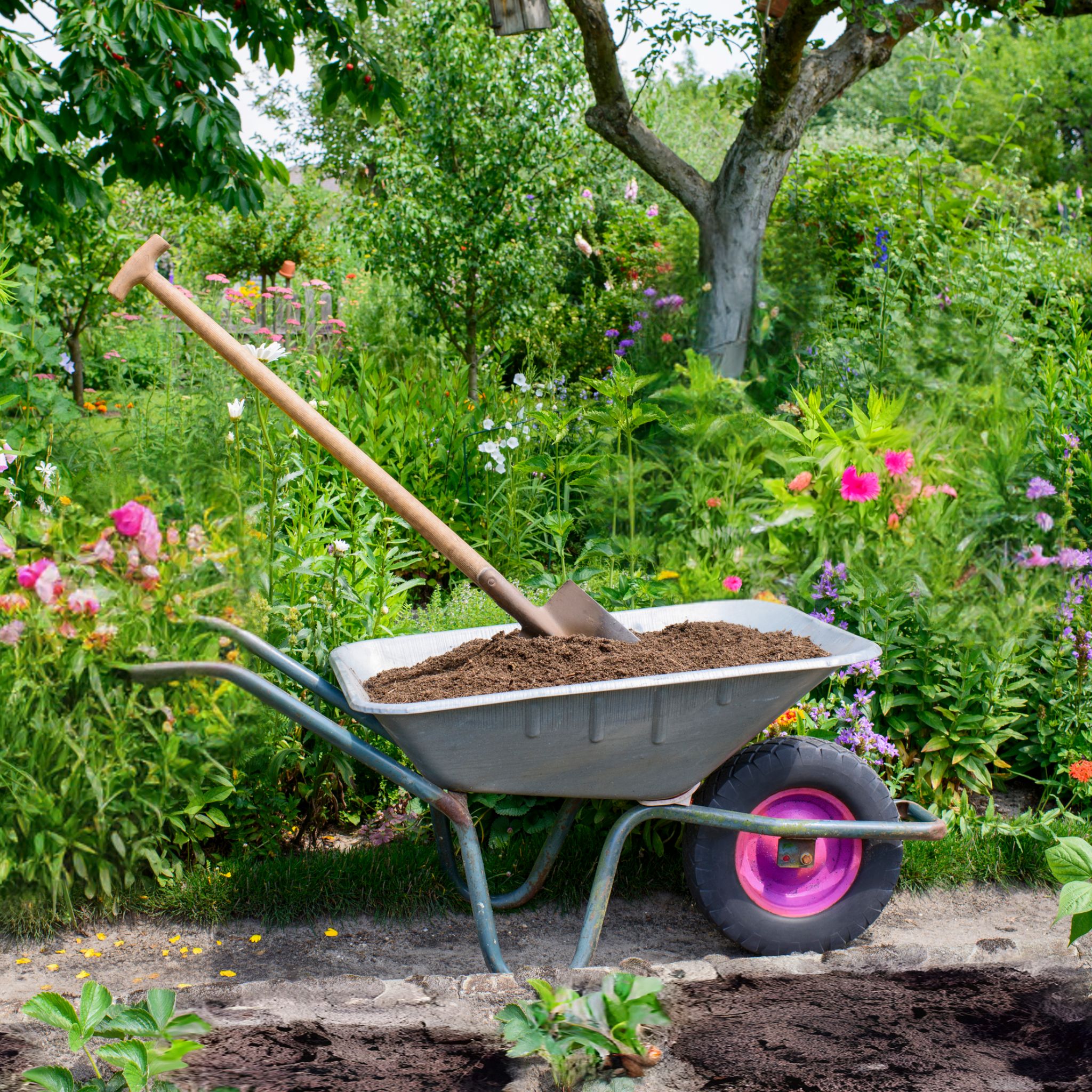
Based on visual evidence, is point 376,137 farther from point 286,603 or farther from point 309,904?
point 309,904

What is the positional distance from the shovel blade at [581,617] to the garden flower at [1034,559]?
1432 mm

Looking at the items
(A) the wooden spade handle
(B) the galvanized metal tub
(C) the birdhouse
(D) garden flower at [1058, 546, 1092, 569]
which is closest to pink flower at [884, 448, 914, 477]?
(D) garden flower at [1058, 546, 1092, 569]

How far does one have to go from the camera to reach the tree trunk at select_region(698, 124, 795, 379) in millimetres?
4586

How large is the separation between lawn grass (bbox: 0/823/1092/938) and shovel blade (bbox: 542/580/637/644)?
23.3 inches

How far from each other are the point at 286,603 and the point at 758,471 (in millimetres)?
1713

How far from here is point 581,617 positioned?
7.57 feet

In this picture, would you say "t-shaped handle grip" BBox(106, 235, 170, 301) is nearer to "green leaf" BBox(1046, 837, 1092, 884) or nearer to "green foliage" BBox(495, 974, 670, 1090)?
"green foliage" BBox(495, 974, 670, 1090)

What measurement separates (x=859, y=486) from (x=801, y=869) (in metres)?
1.22

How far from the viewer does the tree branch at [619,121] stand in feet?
14.3

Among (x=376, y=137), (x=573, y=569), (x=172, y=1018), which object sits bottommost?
(x=172, y=1018)

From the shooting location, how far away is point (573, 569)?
3615mm

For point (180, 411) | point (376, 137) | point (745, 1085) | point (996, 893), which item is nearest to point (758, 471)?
point (996, 893)

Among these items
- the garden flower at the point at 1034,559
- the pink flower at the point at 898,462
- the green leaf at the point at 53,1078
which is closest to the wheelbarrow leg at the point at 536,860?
the green leaf at the point at 53,1078

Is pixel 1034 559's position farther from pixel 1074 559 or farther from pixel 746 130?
pixel 746 130
